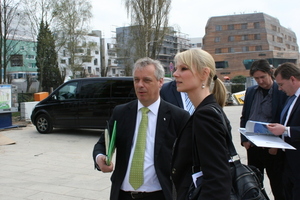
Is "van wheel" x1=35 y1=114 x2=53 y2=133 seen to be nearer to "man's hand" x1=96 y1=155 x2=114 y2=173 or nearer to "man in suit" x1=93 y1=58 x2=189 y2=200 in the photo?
"man in suit" x1=93 y1=58 x2=189 y2=200

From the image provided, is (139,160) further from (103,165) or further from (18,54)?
(18,54)

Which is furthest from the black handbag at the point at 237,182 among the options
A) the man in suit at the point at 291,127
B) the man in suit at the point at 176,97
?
the man in suit at the point at 176,97

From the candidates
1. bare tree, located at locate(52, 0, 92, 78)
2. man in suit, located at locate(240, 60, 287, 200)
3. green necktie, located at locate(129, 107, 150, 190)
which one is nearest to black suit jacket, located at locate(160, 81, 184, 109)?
man in suit, located at locate(240, 60, 287, 200)

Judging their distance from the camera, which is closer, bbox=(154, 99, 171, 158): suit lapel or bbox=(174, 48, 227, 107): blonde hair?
bbox=(174, 48, 227, 107): blonde hair

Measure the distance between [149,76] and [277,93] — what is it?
198cm

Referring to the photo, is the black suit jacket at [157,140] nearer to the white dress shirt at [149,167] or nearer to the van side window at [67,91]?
the white dress shirt at [149,167]

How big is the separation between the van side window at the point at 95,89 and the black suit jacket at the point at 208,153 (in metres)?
8.72

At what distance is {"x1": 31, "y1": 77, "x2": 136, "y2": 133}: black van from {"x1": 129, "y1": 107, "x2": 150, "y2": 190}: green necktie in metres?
7.31

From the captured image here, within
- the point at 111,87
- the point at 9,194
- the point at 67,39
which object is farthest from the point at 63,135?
the point at 67,39

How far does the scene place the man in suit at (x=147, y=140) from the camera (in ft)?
8.43

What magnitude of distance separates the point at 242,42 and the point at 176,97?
8314 cm

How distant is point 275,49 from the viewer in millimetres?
82438

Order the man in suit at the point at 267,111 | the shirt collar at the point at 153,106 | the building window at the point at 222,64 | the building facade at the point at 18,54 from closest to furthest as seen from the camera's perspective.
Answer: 1. the shirt collar at the point at 153,106
2. the man in suit at the point at 267,111
3. the building facade at the point at 18,54
4. the building window at the point at 222,64

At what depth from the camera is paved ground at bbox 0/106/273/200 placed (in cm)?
542
